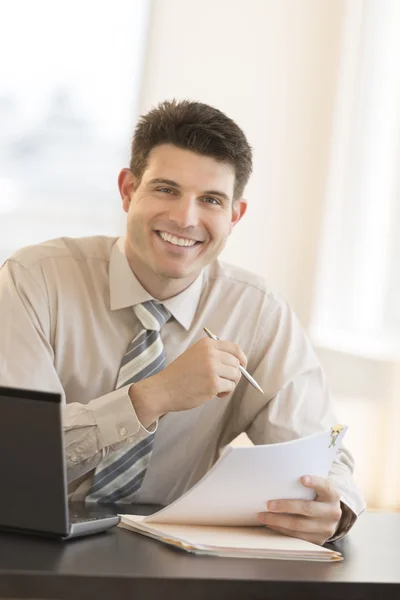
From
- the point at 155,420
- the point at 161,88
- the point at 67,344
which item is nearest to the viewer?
the point at 155,420

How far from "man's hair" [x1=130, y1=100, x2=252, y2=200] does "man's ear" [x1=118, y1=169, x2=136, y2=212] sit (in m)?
0.03

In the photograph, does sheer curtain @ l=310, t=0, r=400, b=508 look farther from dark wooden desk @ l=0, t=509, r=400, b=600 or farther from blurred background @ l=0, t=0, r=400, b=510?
dark wooden desk @ l=0, t=509, r=400, b=600

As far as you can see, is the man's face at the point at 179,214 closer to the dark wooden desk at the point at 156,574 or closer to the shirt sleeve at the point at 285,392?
the shirt sleeve at the point at 285,392

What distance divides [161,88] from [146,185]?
2.26 metres

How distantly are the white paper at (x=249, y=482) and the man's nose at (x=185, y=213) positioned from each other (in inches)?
24.3

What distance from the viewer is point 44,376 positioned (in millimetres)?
1734

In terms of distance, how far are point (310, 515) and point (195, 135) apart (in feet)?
2.70

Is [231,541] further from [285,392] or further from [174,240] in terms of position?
[174,240]

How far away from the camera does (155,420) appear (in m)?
1.60

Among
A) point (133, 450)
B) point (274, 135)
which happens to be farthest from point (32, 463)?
point (274, 135)

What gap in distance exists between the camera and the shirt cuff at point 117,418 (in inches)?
61.4

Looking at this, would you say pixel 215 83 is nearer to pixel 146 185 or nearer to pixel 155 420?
pixel 146 185

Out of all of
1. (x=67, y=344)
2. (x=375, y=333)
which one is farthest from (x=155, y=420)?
(x=375, y=333)

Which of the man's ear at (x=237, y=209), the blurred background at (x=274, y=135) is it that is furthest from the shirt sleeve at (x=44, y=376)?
the blurred background at (x=274, y=135)
